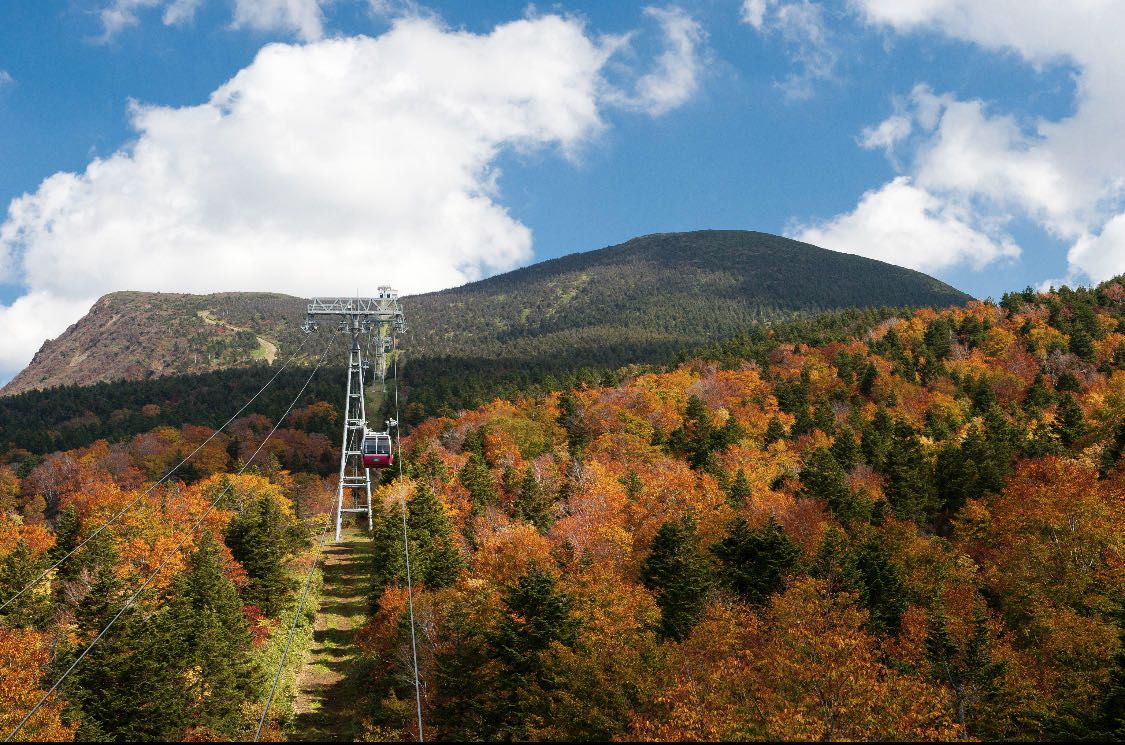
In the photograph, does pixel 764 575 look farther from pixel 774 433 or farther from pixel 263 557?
pixel 774 433

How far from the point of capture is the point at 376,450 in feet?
174

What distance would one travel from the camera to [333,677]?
47.4m

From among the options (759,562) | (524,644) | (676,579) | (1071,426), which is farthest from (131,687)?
(1071,426)

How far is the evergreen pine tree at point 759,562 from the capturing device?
4794cm

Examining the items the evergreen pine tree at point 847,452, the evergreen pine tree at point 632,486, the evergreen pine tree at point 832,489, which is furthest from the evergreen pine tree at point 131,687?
the evergreen pine tree at point 847,452

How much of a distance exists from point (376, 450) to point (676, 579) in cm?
2238

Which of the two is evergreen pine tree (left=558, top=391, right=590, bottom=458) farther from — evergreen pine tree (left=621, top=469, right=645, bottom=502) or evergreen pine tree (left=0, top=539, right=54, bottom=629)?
evergreen pine tree (left=0, top=539, right=54, bottom=629)

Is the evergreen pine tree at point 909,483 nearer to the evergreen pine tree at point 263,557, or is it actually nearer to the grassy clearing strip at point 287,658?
the grassy clearing strip at point 287,658

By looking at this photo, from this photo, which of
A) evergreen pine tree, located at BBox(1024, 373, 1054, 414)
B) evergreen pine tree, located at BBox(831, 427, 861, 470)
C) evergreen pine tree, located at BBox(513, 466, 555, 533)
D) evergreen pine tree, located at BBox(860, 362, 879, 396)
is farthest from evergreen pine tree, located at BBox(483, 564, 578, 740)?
evergreen pine tree, located at BBox(860, 362, 879, 396)

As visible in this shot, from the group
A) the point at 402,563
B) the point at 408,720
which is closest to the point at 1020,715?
the point at 408,720

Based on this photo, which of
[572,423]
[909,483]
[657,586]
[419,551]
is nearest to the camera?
[657,586]

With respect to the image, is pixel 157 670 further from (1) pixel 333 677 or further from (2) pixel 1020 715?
A: (2) pixel 1020 715

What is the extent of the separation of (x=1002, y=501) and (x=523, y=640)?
144 ft

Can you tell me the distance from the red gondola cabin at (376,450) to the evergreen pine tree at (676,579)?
19584 mm
